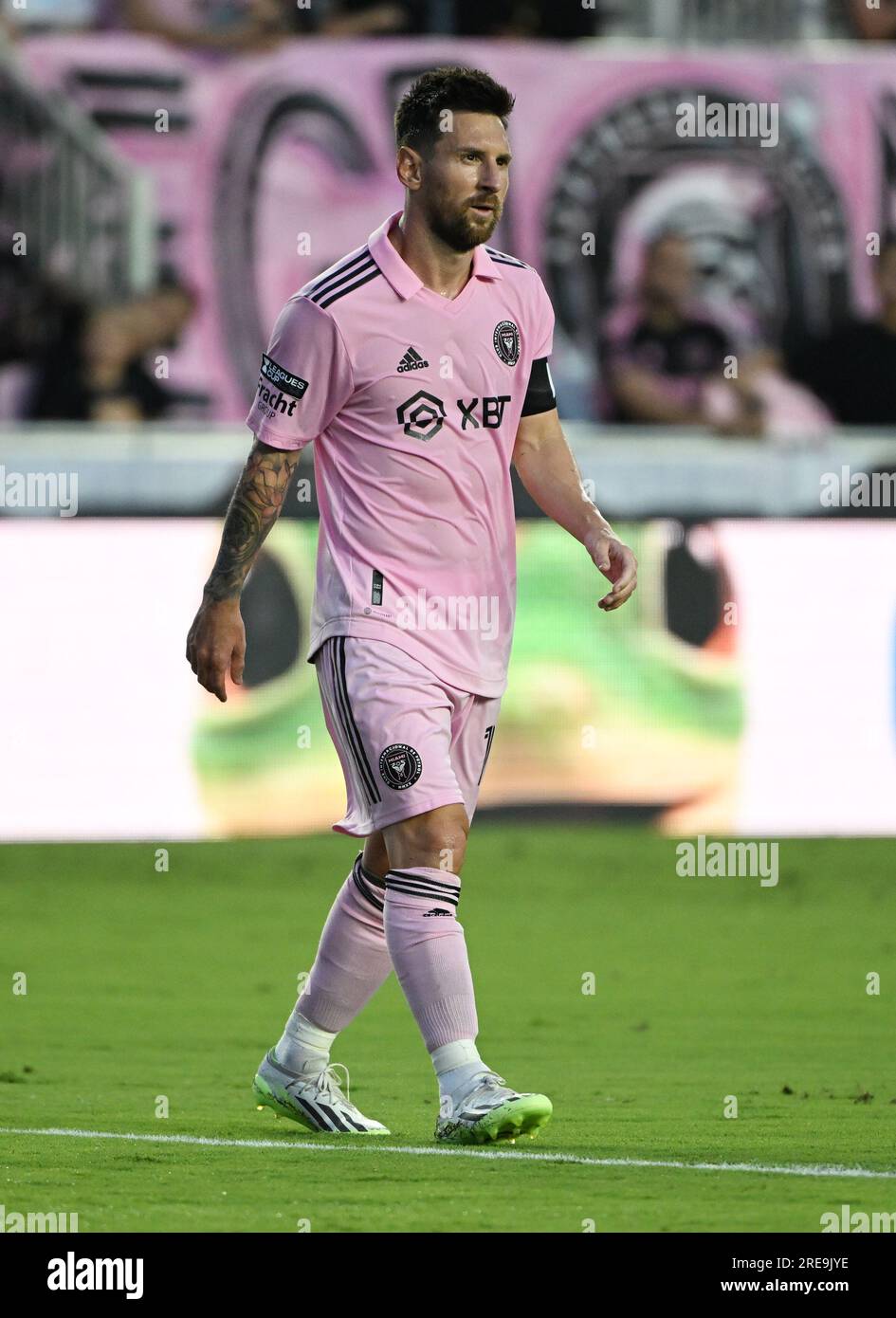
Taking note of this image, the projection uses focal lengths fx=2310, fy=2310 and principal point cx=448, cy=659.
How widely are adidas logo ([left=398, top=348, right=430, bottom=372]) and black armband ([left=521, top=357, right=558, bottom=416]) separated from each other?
1.21 feet

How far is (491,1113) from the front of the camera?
4.63 meters

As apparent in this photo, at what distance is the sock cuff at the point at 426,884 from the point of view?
15.9ft

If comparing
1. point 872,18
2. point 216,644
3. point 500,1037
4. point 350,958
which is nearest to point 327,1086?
point 350,958

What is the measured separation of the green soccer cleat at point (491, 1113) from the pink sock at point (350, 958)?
484mm

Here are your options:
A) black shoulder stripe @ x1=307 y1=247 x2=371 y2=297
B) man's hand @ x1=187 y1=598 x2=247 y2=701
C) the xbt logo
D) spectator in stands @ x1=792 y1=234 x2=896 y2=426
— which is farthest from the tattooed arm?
spectator in stands @ x1=792 y1=234 x2=896 y2=426

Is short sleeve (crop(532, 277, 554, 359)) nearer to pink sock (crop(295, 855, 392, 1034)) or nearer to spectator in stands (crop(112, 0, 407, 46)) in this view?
pink sock (crop(295, 855, 392, 1034))

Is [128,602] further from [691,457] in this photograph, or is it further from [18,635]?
[691,457]

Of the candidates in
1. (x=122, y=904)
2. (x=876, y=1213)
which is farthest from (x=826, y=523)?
(x=876, y=1213)

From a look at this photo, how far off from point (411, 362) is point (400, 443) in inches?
7.0

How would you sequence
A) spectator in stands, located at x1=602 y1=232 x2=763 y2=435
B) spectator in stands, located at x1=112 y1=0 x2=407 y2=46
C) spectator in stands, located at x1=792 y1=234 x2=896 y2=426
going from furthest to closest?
spectator in stands, located at x1=112 y1=0 x2=407 y2=46 → spectator in stands, located at x1=792 y1=234 x2=896 y2=426 → spectator in stands, located at x1=602 y1=232 x2=763 y2=435

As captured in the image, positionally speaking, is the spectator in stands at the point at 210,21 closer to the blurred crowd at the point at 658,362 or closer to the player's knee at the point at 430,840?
the blurred crowd at the point at 658,362

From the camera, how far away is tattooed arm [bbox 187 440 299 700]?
493 centimetres

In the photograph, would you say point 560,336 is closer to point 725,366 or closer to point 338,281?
point 725,366

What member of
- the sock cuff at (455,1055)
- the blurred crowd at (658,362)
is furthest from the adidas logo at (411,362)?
the blurred crowd at (658,362)
